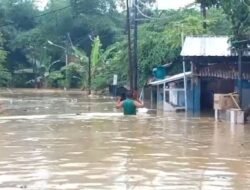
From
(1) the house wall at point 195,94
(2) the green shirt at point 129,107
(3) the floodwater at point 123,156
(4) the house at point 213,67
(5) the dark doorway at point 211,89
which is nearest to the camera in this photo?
(3) the floodwater at point 123,156

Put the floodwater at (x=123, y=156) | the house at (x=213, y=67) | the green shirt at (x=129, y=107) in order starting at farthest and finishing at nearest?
the green shirt at (x=129, y=107) → the house at (x=213, y=67) → the floodwater at (x=123, y=156)

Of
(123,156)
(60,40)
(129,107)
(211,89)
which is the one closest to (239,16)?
(129,107)

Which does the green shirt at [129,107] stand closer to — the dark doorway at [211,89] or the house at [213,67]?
the house at [213,67]

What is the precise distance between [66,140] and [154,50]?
79.5ft

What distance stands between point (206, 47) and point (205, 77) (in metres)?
2.89

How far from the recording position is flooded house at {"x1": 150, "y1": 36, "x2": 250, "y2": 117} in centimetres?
2769

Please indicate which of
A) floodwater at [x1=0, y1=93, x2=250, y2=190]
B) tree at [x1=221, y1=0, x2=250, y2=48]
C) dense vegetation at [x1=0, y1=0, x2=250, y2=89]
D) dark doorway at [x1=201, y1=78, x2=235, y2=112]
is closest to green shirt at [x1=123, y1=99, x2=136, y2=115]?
floodwater at [x1=0, y1=93, x2=250, y2=190]

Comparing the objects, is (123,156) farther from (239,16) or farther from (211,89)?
(211,89)

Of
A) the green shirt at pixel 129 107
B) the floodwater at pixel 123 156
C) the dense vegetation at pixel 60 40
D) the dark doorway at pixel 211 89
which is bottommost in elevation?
→ the floodwater at pixel 123 156

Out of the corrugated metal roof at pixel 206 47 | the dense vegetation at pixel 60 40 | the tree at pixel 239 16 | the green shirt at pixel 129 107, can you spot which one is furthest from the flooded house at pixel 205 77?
the dense vegetation at pixel 60 40

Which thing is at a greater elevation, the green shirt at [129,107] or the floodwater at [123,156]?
the green shirt at [129,107]

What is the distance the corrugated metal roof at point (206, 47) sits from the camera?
29.1 meters

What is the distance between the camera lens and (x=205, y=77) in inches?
1277

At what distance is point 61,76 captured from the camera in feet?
236
